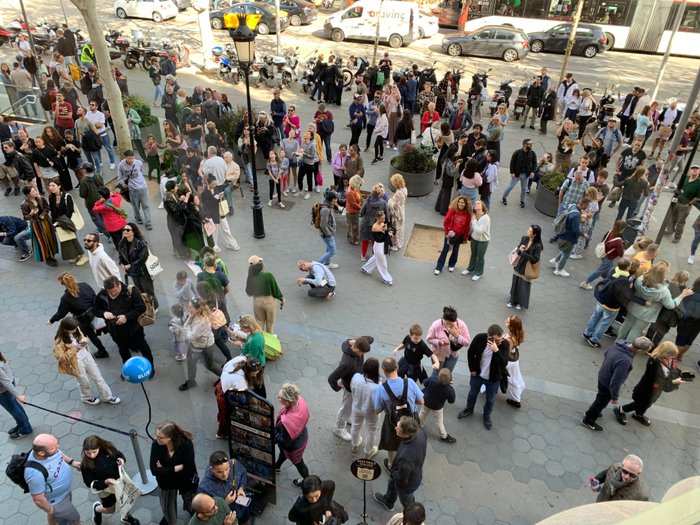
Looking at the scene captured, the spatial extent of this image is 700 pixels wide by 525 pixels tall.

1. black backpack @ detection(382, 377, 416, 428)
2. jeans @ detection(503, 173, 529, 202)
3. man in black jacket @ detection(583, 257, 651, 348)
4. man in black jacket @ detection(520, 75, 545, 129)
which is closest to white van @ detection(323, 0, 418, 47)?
man in black jacket @ detection(520, 75, 545, 129)

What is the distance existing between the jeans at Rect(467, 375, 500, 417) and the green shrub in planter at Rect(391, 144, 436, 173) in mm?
6764

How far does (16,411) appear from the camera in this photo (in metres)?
6.11

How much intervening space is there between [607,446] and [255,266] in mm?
5175

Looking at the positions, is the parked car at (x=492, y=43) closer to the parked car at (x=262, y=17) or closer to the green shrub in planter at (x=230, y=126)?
the parked car at (x=262, y=17)

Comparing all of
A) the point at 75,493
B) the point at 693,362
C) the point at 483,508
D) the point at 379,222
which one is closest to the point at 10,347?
the point at 75,493

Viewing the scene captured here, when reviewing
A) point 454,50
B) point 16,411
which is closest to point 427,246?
point 16,411

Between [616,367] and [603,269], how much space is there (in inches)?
Answer: 129

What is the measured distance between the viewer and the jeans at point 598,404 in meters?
6.48

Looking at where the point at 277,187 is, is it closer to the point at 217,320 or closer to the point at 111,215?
the point at 111,215

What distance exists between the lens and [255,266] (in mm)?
7391

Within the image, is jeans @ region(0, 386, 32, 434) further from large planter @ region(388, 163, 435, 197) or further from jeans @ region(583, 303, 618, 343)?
large planter @ region(388, 163, 435, 197)

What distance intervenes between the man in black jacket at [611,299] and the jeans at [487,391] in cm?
257

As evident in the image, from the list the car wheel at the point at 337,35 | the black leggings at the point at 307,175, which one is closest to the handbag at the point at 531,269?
the black leggings at the point at 307,175

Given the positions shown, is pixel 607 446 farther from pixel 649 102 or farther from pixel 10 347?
pixel 649 102
